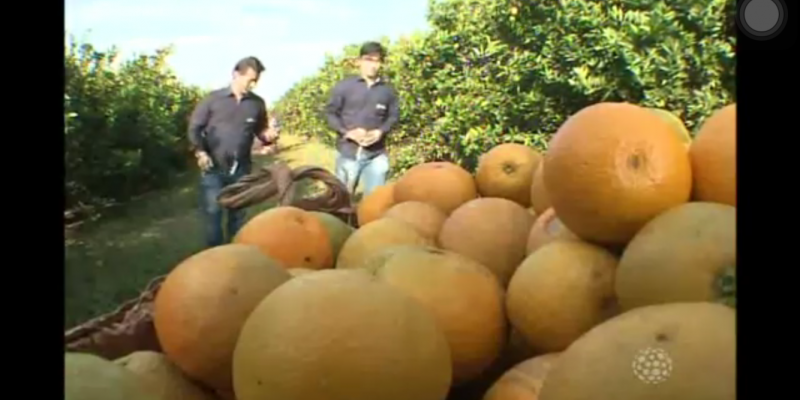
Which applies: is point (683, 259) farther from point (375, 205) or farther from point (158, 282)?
point (375, 205)

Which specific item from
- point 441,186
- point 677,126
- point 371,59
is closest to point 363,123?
point 371,59

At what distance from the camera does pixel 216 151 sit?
6.48 ft

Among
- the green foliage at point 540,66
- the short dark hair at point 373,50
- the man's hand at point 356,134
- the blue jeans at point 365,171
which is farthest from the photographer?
the man's hand at point 356,134

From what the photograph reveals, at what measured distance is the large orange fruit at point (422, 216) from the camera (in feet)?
5.12

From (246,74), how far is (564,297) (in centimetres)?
67

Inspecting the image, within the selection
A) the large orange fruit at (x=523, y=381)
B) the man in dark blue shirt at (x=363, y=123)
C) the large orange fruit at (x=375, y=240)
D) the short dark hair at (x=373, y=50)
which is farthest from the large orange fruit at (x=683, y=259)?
the man in dark blue shirt at (x=363, y=123)

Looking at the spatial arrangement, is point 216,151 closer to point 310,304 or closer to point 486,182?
point 486,182

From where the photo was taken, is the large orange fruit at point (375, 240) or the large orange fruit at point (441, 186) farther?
the large orange fruit at point (441, 186)

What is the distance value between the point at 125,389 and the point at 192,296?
0.54ft

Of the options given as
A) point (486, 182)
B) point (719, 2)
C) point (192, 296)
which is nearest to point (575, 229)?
point (719, 2)

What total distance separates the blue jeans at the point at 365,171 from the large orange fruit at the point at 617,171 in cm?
119

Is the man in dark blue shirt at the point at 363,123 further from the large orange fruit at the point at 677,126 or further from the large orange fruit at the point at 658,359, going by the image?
the large orange fruit at the point at 658,359
